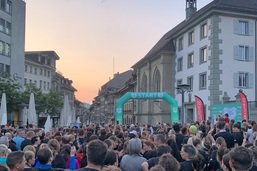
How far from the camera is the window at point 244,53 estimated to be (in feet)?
123

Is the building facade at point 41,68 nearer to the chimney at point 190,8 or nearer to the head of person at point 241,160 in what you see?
the chimney at point 190,8

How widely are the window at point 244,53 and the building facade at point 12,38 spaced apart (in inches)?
1174

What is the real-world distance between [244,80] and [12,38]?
33.4 metres

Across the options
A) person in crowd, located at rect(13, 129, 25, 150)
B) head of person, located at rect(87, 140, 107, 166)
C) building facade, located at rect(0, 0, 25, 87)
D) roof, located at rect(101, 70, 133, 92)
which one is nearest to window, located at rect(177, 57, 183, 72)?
building facade, located at rect(0, 0, 25, 87)

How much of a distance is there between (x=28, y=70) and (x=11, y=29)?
2699 cm

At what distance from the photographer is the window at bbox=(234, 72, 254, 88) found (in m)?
37.3

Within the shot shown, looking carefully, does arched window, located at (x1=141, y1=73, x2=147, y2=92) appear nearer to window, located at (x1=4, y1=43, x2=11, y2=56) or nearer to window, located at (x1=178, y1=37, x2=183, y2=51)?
window, located at (x1=178, y1=37, x2=183, y2=51)

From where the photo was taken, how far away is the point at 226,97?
3631cm

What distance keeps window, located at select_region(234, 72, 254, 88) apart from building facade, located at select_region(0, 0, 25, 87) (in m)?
29.9

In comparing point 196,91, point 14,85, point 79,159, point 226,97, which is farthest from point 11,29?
point 79,159

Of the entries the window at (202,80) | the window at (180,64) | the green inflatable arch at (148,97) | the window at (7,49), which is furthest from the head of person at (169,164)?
the window at (7,49)

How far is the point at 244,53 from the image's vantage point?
1486 inches

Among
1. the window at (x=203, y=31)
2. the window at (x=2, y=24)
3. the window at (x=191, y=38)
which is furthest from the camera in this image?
the window at (x=2, y=24)

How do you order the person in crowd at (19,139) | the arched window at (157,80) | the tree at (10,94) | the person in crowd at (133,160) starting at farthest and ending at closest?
the arched window at (157,80)
the tree at (10,94)
the person in crowd at (19,139)
the person in crowd at (133,160)
